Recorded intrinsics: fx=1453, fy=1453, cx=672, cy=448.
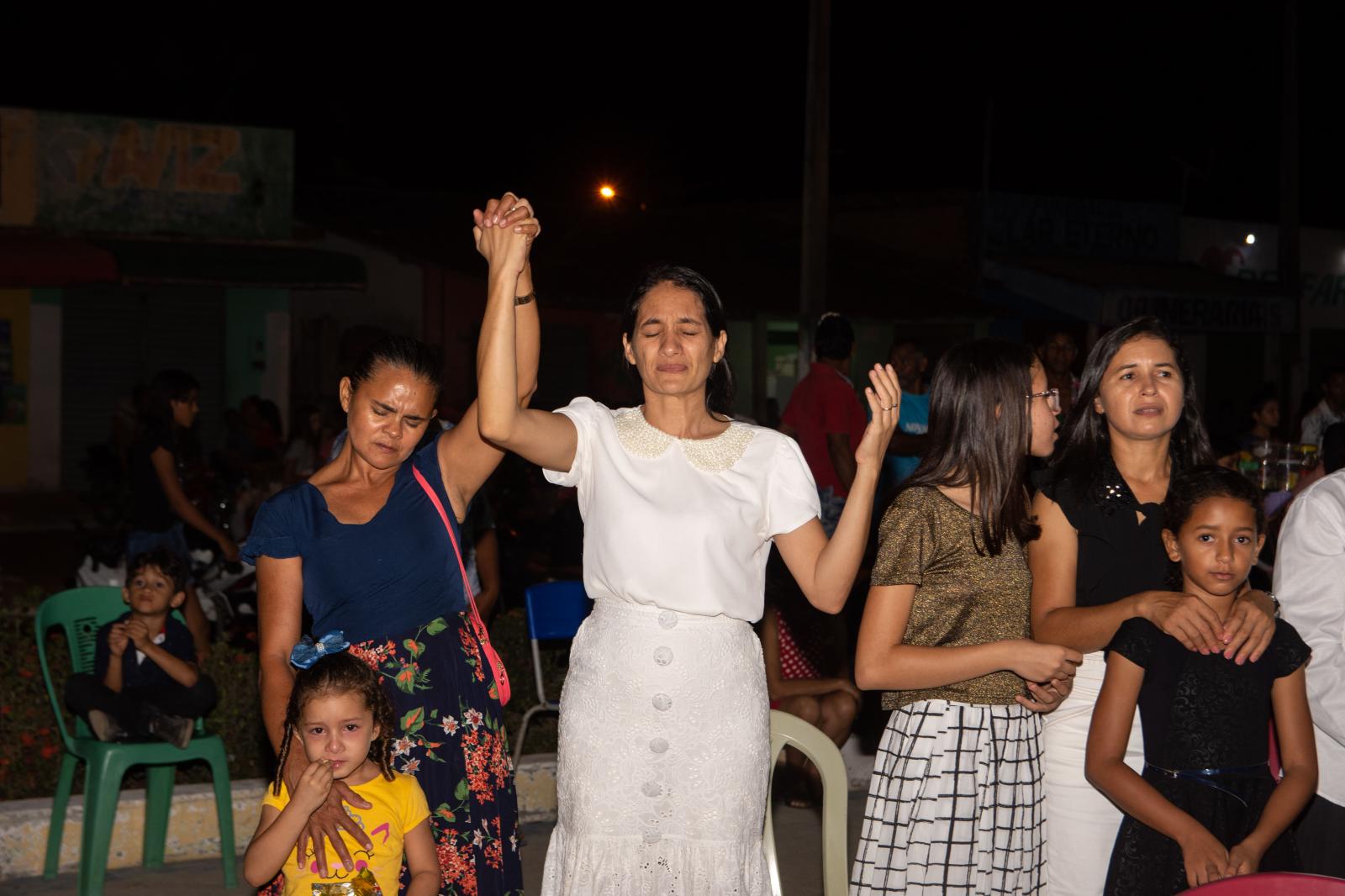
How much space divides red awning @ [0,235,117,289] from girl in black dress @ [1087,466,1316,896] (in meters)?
13.4

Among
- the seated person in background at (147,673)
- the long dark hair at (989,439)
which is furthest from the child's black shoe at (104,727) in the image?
the long dark hair at (989,439)

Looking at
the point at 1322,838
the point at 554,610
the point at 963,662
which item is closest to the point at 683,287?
the point at 963,662

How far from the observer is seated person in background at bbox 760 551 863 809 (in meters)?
5.98

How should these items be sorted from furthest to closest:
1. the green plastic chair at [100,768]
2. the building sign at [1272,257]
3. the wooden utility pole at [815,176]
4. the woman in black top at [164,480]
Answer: the building sign at [1272,257], the wooden utility pole at [815,176], the woman in black top at [164,480], the green plastic chair at [100,768]

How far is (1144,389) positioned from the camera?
11.4ft

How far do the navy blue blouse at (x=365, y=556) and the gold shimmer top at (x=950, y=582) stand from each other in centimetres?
104

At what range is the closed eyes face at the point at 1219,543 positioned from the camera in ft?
10.6

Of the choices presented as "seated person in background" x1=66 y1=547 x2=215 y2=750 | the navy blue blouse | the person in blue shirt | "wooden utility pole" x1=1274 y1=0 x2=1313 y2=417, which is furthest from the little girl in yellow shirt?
"wooden utility pole" x1=1274 y1=0 x2=1313 y2=417

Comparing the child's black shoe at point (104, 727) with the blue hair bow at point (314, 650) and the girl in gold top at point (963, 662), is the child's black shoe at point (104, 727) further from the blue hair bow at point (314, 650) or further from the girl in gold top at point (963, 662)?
the girl in gold top at point (963, 662)

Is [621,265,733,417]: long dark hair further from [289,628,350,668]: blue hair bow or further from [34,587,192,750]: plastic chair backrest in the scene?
[34,587,192,750]: plastic chair backrest

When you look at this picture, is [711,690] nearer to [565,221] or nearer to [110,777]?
[110,777]

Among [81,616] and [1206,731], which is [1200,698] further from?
[81,616]

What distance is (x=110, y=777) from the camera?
5023 mm

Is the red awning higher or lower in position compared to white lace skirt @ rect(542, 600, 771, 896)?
higher
